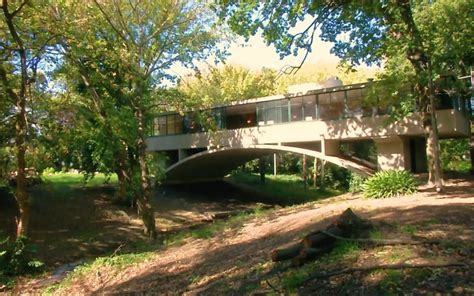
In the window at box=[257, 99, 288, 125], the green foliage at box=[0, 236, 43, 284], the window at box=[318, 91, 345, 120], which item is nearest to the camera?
the green foliage at box=[0, 236, 43, 284]

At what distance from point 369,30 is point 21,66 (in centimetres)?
1098

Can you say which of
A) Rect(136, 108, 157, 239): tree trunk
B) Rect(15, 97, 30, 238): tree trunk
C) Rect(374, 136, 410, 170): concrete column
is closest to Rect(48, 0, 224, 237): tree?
Rect(136, 108, 157, 239): tree trunk

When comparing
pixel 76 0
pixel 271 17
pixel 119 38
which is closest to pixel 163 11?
pixel 119 38

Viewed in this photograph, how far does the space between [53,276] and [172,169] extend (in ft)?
67.7

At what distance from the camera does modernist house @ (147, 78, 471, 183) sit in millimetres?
22766

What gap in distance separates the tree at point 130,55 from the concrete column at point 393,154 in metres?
9.54

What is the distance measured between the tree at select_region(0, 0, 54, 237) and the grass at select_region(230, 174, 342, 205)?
2116 centimetres

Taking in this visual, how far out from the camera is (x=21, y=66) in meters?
12.9

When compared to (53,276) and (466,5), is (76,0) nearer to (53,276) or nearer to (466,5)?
(53,276)

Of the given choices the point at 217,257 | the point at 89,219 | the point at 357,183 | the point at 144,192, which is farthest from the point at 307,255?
the point at 357,183

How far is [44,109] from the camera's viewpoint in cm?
1475

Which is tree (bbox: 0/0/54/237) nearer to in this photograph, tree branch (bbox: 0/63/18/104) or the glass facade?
tree branch (bbox: 0/63/18/104)

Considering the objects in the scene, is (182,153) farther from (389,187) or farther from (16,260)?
(16,260)

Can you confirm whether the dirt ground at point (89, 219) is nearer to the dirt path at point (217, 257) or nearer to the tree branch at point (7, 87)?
the tree branch at point (7, 87)
